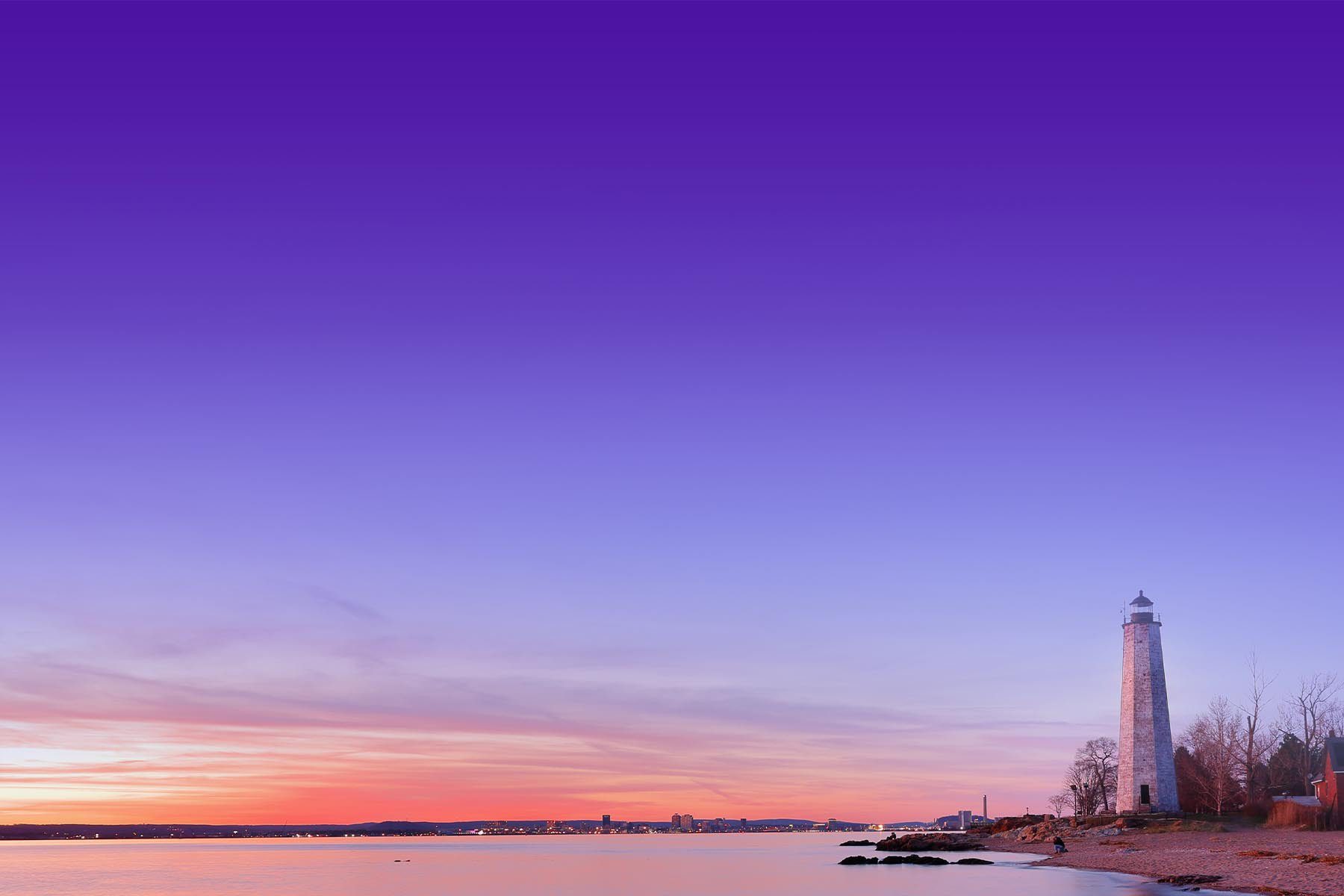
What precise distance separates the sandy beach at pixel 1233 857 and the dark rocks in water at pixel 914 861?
839cm

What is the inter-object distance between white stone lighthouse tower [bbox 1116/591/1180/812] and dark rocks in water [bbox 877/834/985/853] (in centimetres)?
2256

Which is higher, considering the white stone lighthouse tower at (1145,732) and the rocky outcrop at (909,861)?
the white stone lighthouse tower at (1145,732)

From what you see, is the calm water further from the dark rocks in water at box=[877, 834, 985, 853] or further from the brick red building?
the brick red building

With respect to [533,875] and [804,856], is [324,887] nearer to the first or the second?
[533,875]

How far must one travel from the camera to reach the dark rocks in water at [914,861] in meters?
92.6

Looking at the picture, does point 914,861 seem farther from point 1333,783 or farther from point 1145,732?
point 1333,783

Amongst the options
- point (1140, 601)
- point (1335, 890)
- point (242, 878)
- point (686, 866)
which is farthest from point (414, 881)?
point (1335, 890)

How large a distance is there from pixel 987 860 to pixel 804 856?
5290 centimetres

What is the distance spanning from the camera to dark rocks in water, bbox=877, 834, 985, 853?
11275 centimetres

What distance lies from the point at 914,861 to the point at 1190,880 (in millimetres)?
42613

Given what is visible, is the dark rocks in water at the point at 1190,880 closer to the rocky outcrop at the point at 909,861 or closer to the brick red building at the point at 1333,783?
the rocky outcrop at the point at 909,861

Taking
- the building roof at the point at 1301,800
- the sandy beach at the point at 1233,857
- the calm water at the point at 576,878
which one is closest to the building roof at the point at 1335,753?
the building roof at the point at 1301,800

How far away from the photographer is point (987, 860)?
91.3m

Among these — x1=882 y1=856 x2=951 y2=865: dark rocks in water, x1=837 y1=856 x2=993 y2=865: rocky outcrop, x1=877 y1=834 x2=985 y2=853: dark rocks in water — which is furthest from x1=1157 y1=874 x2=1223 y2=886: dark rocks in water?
x1=877 y1=834 x2=985 y2=853: dark rocks in water
